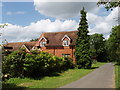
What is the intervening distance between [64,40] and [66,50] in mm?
2561

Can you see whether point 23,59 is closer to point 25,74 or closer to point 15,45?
point 25,74

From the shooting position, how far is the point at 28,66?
17375 mm

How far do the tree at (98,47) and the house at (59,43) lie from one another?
3675cm

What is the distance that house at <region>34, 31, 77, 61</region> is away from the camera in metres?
32.4

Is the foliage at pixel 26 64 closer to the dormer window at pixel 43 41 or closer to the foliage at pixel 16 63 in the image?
the foliage at pixel 16 63

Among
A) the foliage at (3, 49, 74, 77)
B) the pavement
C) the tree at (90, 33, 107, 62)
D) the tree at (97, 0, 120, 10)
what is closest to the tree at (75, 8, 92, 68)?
the foliage at (3, 49, 74, 77)

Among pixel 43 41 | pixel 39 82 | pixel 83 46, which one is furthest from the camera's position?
pixel 43 41

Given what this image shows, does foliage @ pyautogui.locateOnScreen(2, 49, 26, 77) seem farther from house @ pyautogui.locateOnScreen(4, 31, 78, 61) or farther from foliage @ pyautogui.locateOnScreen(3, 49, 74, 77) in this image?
house @ pyautogui.locateOnScreen(4, 31, 78, 61)

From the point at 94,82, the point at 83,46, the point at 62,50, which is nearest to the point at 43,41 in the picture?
the point at 62,50

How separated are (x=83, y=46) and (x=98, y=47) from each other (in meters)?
46.3

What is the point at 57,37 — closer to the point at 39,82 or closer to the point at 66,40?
the point at 66,40

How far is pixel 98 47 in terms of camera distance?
71.8 metres

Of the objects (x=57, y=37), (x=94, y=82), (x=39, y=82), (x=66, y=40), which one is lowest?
→ (x=39, y=82)

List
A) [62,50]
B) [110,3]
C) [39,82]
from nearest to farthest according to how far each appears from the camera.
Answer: [110,3] → [39,82] → [62,50]
